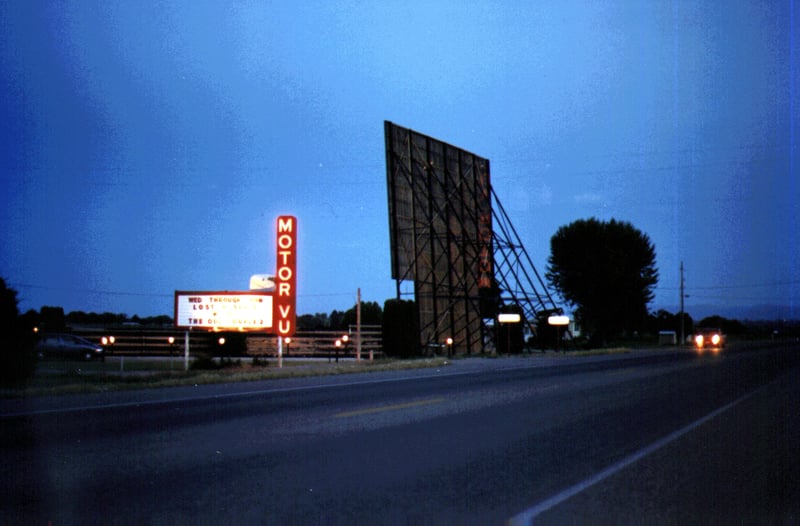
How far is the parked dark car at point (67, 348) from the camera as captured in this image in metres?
39.3

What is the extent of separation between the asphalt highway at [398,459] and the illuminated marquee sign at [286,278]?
14.1 meters

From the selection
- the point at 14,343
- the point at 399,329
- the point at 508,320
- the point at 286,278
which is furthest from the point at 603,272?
the point at 14,343

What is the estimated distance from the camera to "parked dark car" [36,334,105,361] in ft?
129

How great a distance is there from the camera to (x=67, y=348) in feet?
131

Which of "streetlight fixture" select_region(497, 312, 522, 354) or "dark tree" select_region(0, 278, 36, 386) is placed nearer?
"dark tree" select_region(0, 278, 36, 386)

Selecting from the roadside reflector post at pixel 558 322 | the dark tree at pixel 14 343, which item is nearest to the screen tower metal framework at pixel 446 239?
the roadside reflector post at pixel 558 322

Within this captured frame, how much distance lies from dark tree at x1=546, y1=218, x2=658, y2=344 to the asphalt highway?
5686 centimetres

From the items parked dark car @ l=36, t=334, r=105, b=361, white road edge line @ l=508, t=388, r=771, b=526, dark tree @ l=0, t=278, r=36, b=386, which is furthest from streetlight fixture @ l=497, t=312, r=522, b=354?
white road edge line @ l=508, t=388, r=771, b=526

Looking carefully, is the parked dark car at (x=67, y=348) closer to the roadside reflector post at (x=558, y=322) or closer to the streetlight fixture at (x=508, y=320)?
the streetlight fixture at (x=508, y=320)

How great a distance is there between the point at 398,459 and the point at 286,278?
2366cm

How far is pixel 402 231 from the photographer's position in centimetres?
4838

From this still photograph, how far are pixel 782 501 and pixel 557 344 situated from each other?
50.0 meters

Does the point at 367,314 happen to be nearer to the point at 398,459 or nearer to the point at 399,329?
the point at 399,329

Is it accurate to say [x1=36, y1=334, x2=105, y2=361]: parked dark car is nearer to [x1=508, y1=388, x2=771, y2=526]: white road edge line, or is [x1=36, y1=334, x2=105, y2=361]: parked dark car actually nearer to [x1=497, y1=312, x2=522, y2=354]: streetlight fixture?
[x1=497, y1=312, x2=522, y2=354]: streetlight fixture
